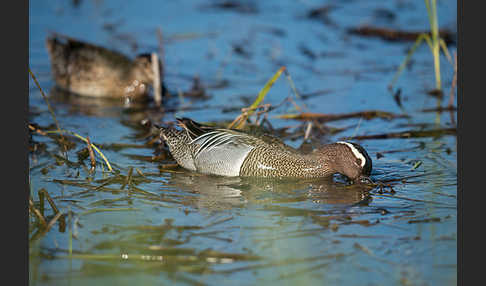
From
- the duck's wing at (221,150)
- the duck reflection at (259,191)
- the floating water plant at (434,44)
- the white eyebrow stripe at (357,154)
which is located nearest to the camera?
the duck reflection at (259,191)

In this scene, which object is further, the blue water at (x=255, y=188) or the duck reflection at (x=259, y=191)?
the duck reflection at (x=259, y=191)

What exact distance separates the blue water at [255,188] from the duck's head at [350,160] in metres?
0.22

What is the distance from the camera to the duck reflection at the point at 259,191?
21.3 feet

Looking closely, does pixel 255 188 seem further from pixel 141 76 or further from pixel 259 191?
pixel 141 76

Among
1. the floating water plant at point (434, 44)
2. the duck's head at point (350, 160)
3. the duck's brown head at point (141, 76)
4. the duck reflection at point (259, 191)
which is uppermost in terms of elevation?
the floating water plant at point (434, 44)

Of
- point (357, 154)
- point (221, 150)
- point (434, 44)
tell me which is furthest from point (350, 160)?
point (434, 44)

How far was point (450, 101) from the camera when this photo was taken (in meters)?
9.82

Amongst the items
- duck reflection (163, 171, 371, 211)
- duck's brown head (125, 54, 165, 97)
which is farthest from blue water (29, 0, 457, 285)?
duck's brown head (125, 54, 165, 97)

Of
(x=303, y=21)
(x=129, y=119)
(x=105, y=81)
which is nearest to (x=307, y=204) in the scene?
(x=129, y=119)

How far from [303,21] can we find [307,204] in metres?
8.30

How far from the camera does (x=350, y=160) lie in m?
7.01

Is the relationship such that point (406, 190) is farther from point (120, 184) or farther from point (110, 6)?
point (110, 6)

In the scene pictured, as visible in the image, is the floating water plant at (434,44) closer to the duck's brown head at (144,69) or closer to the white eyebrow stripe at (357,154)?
the white eyebrow stripe at (357,154)

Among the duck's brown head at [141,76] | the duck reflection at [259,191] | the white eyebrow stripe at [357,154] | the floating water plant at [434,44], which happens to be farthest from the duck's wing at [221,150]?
the floating water plant at [434,44]
